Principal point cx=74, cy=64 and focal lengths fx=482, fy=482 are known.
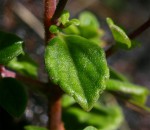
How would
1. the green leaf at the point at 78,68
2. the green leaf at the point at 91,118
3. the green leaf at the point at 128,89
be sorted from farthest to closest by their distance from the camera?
the green leaf at the point at 91,118 < the green leaf at the point at 128,89 < the green leaf at the point at 78,68

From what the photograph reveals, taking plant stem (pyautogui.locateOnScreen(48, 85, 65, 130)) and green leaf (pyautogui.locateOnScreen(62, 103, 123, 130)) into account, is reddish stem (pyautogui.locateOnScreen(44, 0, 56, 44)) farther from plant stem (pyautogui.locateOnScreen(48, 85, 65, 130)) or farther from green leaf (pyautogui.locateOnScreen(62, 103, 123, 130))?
green leaf (pyautogui.locateOnScreen(62, 103, 123, 130))

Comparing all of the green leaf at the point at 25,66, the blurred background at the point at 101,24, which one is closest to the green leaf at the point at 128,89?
the green leaf at the point at 25,66

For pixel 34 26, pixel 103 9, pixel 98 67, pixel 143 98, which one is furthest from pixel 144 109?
pixel 103 9

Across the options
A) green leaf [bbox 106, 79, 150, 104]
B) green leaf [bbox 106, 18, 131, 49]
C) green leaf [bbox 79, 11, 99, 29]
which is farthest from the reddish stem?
green leaf [bbox 79, 11, 99, 29]

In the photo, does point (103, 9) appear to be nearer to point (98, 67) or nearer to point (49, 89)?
point (49, 89)

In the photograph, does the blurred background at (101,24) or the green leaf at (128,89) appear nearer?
the green leaf at (128,89)

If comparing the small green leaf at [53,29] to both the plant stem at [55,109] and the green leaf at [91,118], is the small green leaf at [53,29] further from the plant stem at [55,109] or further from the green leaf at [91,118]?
the green leaf at [91,118]

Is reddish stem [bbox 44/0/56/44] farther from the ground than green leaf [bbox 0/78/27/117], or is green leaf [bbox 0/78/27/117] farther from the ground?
→ reddish stem [bbox 44/0/56/44]
